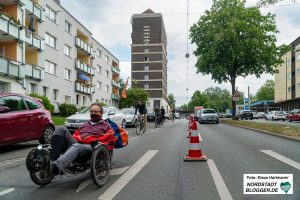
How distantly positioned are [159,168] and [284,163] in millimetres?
2849

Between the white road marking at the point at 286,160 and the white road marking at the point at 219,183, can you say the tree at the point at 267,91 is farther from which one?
the white road marking at the point at 219,183

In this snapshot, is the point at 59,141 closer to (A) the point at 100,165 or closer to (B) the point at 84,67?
(A) the point at 100,165

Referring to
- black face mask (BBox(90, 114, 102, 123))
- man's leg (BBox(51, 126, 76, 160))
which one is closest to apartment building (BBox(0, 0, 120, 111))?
black face mask (BBox(90, 114, 102, 123))

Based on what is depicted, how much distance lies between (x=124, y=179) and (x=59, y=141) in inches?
53.3

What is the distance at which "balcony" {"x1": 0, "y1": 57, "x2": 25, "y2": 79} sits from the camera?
21.5 metres

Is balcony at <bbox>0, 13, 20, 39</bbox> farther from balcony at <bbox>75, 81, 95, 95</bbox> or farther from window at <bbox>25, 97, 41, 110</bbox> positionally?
balcony at <bbox>75, 81, 95, 95</bbox>

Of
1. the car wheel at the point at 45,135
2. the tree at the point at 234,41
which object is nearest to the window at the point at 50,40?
the tree at the point at 234,41

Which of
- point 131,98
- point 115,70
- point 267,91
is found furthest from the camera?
point 267,91

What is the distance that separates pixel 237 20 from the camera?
3331 cm

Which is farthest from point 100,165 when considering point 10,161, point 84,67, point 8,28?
point 84,67

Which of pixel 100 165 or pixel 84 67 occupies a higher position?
pixel 84 67

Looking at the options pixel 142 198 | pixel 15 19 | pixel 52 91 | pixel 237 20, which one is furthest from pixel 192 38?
pixel 142 198

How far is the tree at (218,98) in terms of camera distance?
154375mm

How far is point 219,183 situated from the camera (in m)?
5.38
